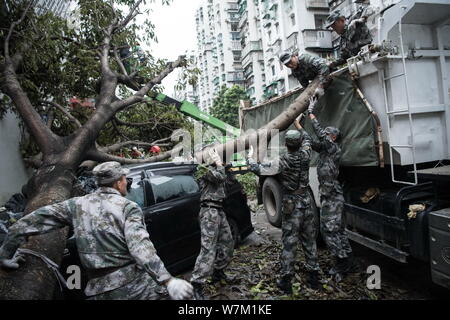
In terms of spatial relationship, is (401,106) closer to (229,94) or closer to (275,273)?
(275,273)

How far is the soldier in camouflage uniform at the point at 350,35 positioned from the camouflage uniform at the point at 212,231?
245cm

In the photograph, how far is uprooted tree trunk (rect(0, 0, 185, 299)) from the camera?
2.13m

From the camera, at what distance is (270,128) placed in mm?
4438

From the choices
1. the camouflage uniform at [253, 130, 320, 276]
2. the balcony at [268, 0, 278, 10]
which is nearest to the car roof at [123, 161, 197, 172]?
the camouflage uniform at [253, 130, 320, 276]

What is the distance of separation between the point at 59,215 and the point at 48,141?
2.55 metres

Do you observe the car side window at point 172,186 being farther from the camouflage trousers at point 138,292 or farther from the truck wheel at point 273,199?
the truck wheel at point 273,199

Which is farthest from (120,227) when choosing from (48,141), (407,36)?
(407,36)

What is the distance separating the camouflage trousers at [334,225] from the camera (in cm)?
369

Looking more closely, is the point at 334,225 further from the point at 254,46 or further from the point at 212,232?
the point at 254,46

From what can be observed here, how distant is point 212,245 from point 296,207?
114cm

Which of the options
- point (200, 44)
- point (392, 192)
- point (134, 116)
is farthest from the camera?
point (200, 44)

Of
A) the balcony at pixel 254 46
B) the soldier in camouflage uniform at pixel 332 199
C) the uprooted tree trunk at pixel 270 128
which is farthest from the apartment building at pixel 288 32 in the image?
the soldier in camouflage uniform at pixel 332 199

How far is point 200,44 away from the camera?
178 ft

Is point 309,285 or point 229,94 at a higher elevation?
point 229,94
